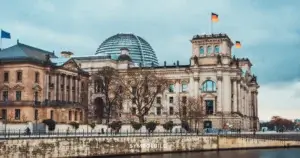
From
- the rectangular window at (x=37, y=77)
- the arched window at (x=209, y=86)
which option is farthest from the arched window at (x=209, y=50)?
the rectangular window at (x=37, y=77)

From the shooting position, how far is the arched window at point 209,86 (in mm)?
141625

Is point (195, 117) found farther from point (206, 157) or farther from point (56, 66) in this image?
point (206, 157)

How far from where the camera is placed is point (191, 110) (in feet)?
410

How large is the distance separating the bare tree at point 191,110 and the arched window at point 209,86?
3120 mm

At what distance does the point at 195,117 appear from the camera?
406ft

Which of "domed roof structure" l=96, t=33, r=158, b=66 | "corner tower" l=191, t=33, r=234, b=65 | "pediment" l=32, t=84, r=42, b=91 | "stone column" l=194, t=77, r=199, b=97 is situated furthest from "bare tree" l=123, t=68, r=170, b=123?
"domed roof structure" l=96, t=33, r=158, b=66

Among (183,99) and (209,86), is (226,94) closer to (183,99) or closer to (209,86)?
(209,86)

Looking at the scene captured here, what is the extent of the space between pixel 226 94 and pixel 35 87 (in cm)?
5314

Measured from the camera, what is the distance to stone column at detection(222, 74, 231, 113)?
13871cm

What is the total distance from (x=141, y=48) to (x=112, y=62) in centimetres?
3304

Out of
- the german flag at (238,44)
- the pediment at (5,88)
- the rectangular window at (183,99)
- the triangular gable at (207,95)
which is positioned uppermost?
the german flag at (238,44)

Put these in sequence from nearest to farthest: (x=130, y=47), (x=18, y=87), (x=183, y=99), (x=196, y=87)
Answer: (x=18, y=87) < (x=196, y=87) < (x=183, y=99) < (x=130, y=47)

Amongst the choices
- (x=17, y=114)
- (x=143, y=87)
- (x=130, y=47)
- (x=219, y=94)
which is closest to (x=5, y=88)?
(x=17, y=114)

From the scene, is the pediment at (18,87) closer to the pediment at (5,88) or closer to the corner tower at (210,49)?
the pediment at (5,88)
